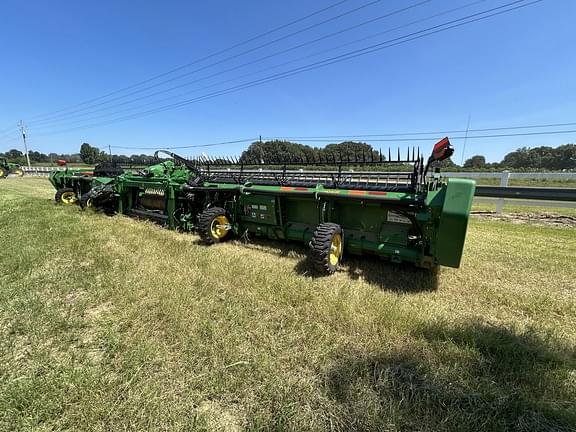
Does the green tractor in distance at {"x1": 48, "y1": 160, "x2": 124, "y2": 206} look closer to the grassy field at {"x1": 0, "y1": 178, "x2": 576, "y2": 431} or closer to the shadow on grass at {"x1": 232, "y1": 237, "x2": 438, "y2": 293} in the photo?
the grassy field at {"x1": 0, "y1": 178, "x2": 576, "y2": 431}

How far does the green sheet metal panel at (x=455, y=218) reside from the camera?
3029mm

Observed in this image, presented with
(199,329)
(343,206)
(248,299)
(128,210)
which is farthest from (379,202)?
(128,210)

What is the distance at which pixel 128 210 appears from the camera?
800 centimetres

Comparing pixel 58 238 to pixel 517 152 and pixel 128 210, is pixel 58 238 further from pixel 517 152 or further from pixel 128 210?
pixel 517 152

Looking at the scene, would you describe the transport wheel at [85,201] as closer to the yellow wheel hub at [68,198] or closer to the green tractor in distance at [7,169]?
the yellow wheel hub at [68,198]

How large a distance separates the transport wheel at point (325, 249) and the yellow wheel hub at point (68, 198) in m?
9.56

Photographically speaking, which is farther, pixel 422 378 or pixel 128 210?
pixel 128 210

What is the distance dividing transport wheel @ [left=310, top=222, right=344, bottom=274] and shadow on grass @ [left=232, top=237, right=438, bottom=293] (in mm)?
171

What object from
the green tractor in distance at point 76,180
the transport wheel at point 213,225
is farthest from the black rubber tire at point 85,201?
the transport wheel at point 213,225

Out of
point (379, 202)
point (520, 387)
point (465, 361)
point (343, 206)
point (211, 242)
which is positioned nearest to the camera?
Result: point (520, 387)

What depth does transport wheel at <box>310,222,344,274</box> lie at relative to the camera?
362 cm

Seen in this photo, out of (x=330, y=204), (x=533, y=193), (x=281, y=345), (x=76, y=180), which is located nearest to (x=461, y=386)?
(x=281, y=345)

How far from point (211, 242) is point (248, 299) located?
2383mm

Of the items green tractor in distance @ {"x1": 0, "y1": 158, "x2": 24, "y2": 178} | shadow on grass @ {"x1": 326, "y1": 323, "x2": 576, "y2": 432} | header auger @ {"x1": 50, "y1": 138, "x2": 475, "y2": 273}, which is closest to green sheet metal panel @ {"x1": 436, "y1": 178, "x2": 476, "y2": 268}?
header auger @ {"x1": 50, "y1": 138, "x2": 475, "y2": 273}
